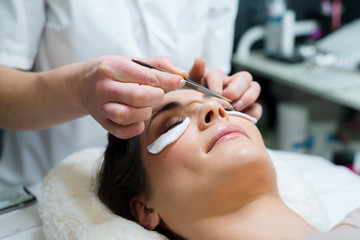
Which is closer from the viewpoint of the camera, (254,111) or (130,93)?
(130,93)

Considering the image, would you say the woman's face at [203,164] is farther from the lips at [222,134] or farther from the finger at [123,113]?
the finger at [123,113]

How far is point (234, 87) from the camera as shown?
960 millimetres

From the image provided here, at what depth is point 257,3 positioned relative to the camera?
227cm

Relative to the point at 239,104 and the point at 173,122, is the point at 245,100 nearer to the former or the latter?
the point at 239,104

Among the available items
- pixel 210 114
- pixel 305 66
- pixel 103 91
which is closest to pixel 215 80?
pixel 210 114

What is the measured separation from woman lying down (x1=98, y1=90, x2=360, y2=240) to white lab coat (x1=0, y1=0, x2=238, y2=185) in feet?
1.01

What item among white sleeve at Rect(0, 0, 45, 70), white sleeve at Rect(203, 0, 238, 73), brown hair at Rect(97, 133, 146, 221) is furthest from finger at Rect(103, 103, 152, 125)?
white sleeve at Rect(203, 0, 238, 73)

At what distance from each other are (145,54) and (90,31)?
202 millimetres

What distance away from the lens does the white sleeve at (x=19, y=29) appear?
95 cm

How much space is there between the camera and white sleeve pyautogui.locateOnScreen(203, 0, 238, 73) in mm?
1336

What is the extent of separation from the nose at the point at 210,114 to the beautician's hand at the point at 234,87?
0.12 meters

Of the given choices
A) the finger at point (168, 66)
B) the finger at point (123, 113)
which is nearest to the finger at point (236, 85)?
the finger at point (168, 66)

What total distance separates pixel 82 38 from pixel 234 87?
48 centimetres

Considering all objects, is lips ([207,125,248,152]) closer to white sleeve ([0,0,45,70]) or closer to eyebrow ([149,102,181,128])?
eyebrow ([149,102,181,128])
